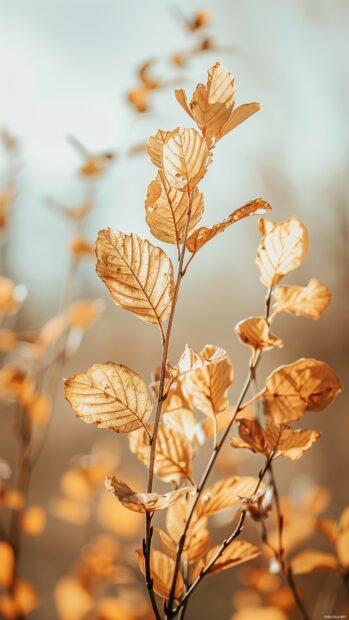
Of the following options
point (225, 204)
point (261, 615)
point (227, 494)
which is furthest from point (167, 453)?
point (225, 204)

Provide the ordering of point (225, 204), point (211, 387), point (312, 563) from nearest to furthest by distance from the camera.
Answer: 1. point (211, 387)
2. point (312, 563)
3. point (225, 204)

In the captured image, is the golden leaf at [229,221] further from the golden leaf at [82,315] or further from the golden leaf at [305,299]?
the golden leaf at [82,315]

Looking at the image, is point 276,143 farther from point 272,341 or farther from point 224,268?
point 272,341

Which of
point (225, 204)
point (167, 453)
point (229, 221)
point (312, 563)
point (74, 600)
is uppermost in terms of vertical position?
point (225, 204)

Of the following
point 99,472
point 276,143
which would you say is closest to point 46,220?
point 276,143

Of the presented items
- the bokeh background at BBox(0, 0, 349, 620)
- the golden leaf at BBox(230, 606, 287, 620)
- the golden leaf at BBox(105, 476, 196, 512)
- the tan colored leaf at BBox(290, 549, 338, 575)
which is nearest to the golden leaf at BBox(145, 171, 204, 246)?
the golden leaf at BBox(105, 476, 196, 512)

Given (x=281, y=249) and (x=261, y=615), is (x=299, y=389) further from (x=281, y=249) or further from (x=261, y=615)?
(x=261, y=615)
